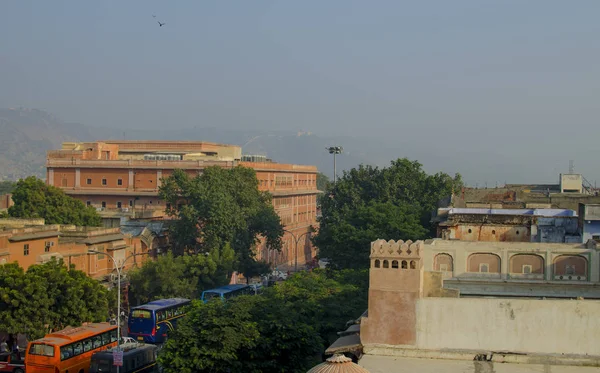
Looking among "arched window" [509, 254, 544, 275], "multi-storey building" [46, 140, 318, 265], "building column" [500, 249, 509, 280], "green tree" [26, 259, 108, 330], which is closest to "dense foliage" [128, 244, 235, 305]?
"green tree" [26, 259, 108, 330]

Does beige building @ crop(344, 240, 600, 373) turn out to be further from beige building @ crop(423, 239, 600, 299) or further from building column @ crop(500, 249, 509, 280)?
building column @ crop(500, 249, 509, 280)

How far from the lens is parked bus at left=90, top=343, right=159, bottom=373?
3303 cm

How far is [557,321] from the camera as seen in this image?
74.3 ft

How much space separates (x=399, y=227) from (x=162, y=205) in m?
34.4

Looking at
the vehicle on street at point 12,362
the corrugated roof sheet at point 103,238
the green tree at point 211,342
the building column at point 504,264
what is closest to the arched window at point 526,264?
the building column at point 504,264

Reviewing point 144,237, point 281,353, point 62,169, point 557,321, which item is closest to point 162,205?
point 62,169

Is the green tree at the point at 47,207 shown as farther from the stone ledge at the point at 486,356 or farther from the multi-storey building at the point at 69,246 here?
the stone ledge at the point at 486,356

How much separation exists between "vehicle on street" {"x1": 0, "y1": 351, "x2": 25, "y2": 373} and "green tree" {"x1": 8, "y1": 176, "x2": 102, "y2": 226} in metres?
33.4

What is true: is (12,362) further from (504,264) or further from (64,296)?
(504,264)

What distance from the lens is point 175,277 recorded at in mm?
54688

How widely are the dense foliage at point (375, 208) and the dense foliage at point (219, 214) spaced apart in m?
5.70

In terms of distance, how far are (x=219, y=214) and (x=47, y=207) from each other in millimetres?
15170

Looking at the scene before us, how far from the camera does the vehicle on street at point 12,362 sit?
34.9 metres

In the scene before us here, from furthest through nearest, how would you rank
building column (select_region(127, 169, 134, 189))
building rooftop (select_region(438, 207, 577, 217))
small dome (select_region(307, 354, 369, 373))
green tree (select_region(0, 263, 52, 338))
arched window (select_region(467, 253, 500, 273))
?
building column (select_region(127, 169, 134, 189)), building rooftop (select_region(438, 207, 577, 217)), green tree (select_region(0, 263, 52, 338)), arched window (select_region(467, 253, 500, 273)), small dome (select_region(307, 354, 369, 373))
